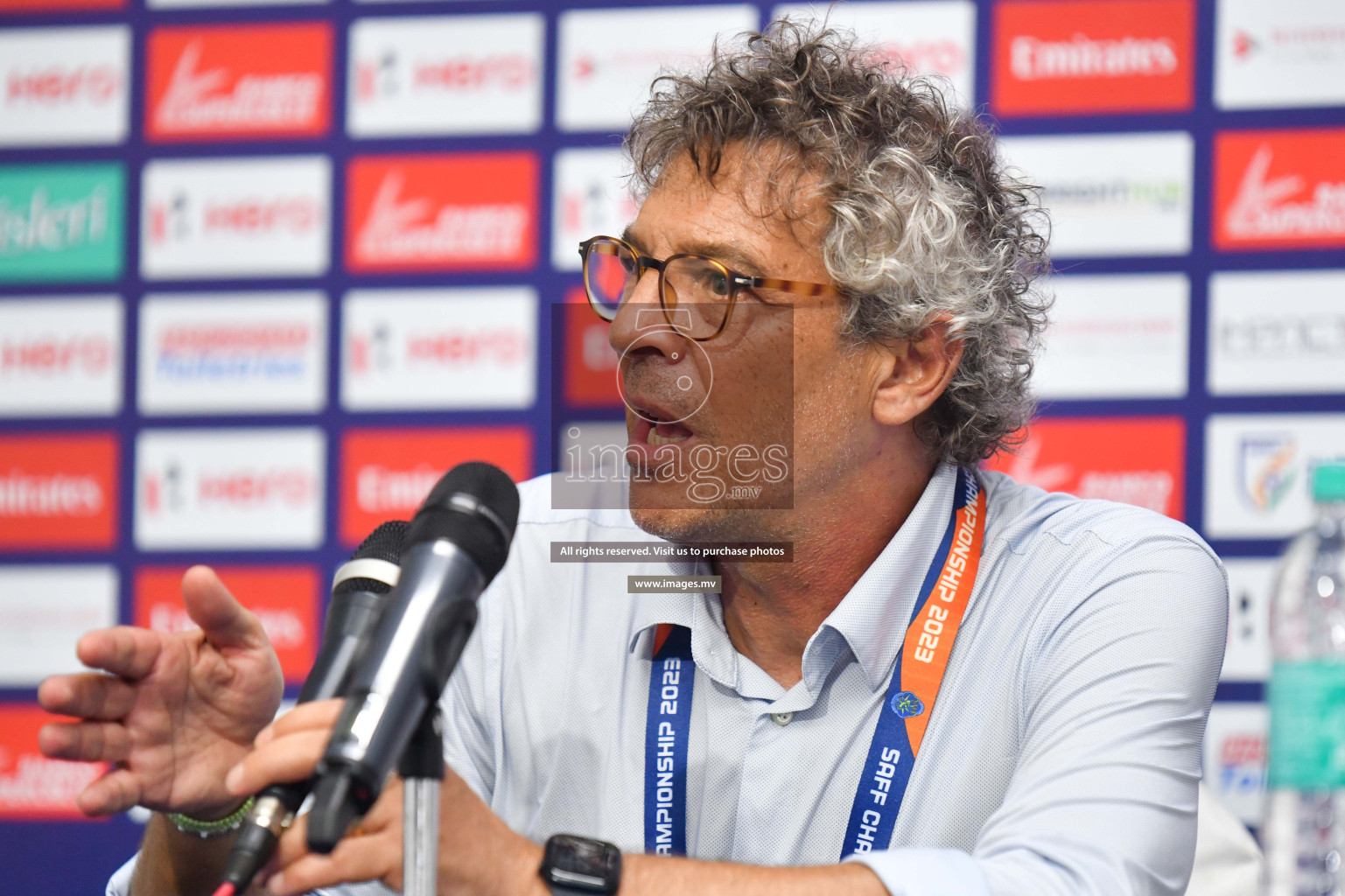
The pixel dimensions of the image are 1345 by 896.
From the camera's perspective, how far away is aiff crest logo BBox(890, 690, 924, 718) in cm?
133

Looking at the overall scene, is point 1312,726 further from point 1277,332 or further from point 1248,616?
point 1277,332

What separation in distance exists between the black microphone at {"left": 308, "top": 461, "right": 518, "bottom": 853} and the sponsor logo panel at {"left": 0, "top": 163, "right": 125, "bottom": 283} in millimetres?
2820

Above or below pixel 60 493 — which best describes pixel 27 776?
below

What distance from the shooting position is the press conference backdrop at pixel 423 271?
8.82 ft

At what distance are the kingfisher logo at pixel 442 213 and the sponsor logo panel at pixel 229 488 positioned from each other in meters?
0.55

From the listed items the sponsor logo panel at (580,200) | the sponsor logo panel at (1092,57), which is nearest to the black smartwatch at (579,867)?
the sponsor logo panel at (580,200)

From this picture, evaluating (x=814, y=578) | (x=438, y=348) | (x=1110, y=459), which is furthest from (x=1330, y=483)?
(x=438, y=348)

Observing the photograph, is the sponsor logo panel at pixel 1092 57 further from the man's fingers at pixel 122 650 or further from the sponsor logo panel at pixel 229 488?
the man's fingers at pixel 122 650

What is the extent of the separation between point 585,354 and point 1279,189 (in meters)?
1.72

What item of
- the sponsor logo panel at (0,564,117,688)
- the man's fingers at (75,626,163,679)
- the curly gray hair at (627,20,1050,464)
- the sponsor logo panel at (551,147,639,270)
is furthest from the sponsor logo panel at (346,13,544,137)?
the man's fingers at (75,626,163,679)

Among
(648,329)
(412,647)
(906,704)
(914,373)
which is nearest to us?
(412,647)

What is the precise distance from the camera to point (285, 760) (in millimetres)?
701

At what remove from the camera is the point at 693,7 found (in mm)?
2895

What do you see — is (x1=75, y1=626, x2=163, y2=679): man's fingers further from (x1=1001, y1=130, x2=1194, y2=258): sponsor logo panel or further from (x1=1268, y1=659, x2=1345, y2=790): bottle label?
(x1=1001, y1=130, x2=1194, y2=258): sponsor logo panel
